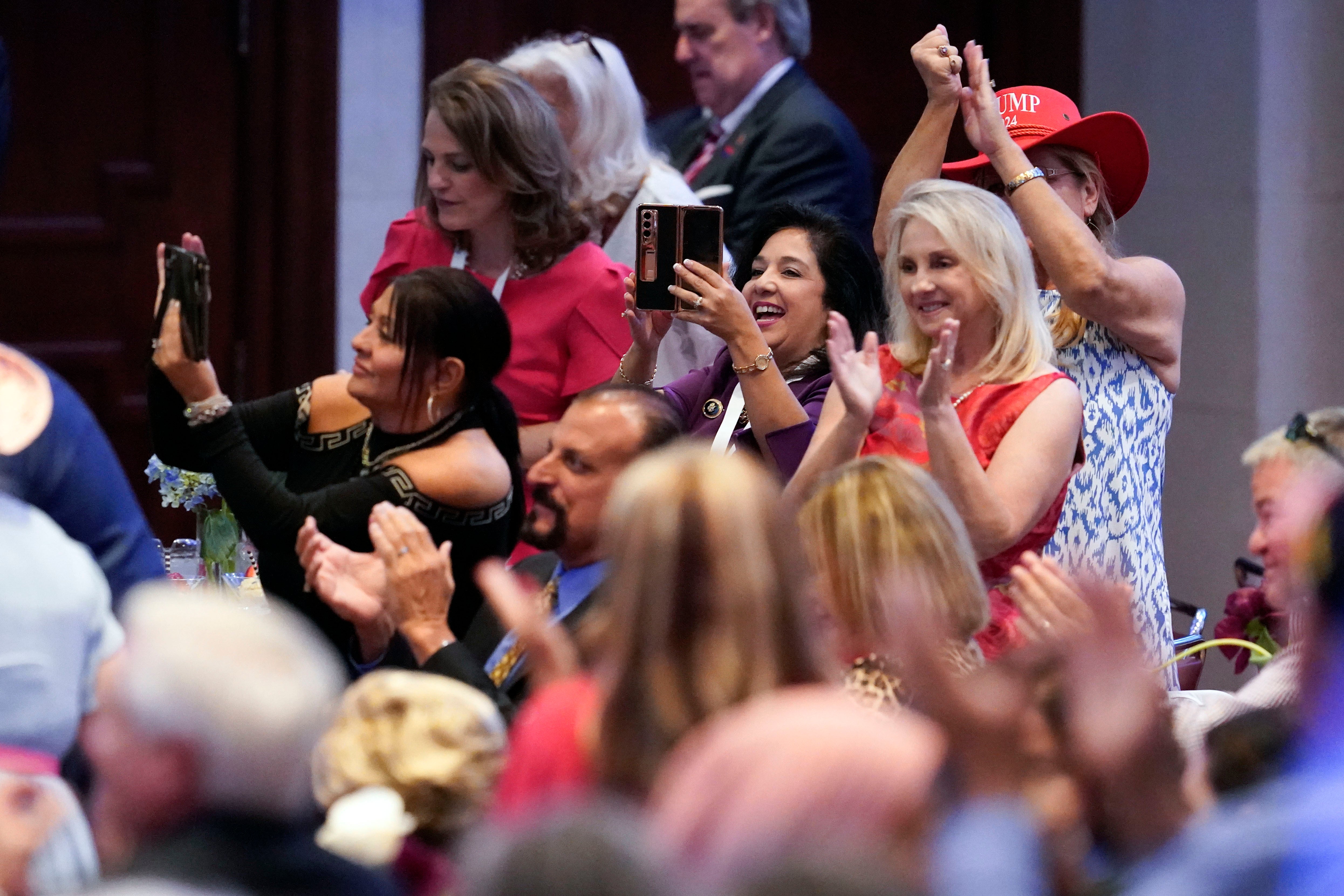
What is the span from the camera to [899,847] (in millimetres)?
1343

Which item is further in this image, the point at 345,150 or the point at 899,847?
the point at 345,150

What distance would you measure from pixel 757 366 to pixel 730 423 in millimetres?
186

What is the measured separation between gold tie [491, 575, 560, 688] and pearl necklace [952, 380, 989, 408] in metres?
0.71

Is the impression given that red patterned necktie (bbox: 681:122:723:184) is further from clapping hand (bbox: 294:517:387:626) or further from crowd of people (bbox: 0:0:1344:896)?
clapping hand (bbox: 294:517:387:626)

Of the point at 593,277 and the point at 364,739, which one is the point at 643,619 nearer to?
the point at 364,739

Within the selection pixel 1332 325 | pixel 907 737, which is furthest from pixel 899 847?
pixel 1332 325

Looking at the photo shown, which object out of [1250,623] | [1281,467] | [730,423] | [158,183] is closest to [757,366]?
[730,423]

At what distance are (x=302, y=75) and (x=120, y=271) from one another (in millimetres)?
729

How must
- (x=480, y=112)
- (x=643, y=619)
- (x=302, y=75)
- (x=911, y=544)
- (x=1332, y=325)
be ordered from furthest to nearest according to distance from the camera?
1. (x=302, y=75)
2. (x=1332, y=325)
3. (x=480, y=112)
4. (x=911, y=544)
5. (x=643, y=619)

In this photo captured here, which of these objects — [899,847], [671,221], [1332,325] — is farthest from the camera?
[1332,325]

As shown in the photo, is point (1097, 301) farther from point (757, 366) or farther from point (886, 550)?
point (886, 550)

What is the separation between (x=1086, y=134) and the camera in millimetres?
3131

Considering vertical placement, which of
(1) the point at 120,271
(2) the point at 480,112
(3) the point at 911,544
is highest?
(2) the point at 480,112

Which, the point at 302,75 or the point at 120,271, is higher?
the point at 302,75
